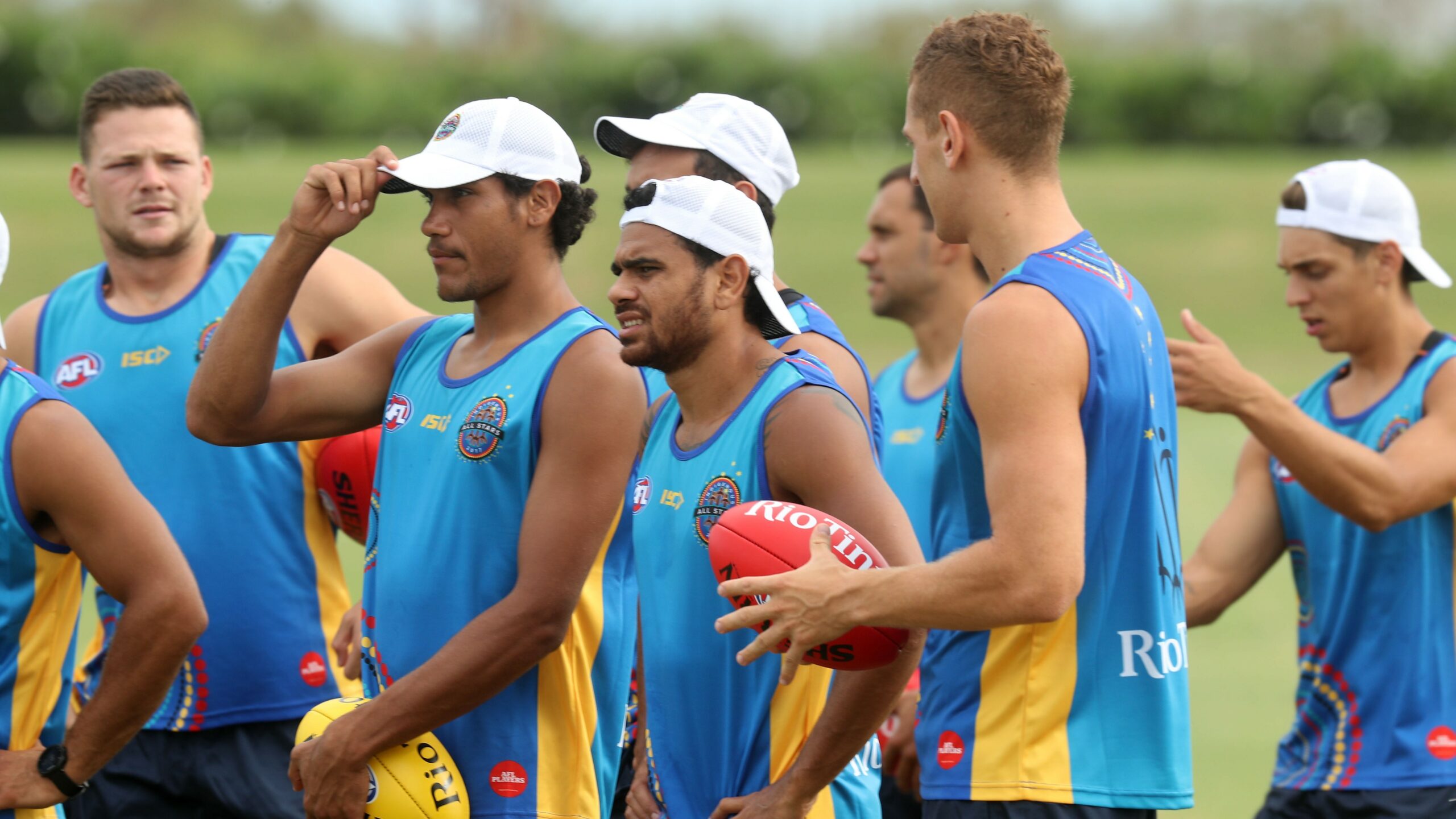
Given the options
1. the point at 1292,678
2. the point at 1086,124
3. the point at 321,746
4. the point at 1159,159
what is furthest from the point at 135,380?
the point at 1086,124

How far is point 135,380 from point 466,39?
215ft

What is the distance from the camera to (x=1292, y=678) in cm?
1083

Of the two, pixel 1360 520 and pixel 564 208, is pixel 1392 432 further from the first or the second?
pixel 564 208

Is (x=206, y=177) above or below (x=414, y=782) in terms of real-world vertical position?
above

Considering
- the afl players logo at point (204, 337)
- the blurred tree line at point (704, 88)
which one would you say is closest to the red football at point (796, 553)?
the afl players logo at point (204, 337)

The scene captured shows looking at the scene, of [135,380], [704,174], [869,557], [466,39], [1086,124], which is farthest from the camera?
[466,39]

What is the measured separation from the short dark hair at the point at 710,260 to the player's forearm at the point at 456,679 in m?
0.89

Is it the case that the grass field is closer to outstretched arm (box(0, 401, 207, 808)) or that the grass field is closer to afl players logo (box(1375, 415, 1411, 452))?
afl players logo (box(1375, 415, 1411, 452))

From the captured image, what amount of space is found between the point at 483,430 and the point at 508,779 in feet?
2.90

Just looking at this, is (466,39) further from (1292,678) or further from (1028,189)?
(1028,189)

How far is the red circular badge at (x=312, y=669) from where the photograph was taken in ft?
17.5

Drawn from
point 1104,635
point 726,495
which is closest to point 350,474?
point 726,495

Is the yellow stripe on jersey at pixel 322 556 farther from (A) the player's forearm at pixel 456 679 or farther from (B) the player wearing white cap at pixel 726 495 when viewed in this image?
(B) the player wearing white cap at pixel 726 495

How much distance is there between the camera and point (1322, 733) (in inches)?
204
